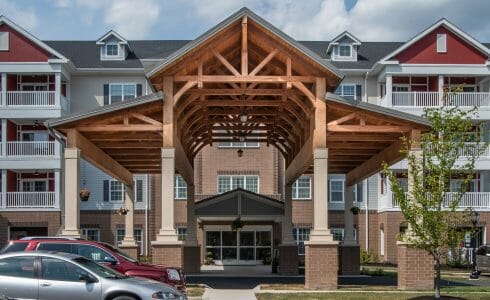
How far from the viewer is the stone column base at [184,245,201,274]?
34.6 metres

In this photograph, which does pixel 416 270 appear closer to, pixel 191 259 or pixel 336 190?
pixel 191 259

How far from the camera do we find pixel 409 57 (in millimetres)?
45969

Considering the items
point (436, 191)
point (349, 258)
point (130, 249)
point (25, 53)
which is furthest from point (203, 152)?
point (436, 191)

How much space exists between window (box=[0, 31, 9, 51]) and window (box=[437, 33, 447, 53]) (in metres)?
24.1

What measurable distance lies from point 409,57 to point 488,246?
12.6m

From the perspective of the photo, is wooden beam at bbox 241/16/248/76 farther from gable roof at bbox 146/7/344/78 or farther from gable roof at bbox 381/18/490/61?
gable roof at bbox 381/18/490/61

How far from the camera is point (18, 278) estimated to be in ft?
49.3

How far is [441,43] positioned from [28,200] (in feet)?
81.4

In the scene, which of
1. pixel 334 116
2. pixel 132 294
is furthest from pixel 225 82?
pixel 132 294

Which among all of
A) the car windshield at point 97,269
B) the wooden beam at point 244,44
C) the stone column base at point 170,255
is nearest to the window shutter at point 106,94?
the wooden beam at point 244,44

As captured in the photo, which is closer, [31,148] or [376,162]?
[376,162]

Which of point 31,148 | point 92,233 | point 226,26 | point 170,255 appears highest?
point 226,26

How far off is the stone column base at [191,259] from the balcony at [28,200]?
1307 cm

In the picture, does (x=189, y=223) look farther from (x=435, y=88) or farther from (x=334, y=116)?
(x=435, y=88)
